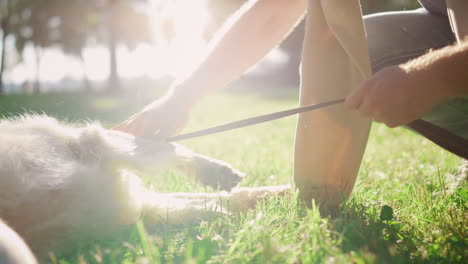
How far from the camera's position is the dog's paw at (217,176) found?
6.49 feet

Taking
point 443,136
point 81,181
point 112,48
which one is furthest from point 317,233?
point 112,48

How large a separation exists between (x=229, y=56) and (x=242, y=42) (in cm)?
14

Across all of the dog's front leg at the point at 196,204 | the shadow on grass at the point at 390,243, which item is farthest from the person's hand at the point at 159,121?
the shadow on grass at the point at 390,243

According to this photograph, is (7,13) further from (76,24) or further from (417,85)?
(417,85)

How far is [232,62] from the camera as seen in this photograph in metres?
2.48

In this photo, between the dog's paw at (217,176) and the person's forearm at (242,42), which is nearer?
the dog's paw at (217,176)

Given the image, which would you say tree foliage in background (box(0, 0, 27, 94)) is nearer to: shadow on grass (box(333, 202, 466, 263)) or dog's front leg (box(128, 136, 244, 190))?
dog's front leg (box(128, 136, 244, 190))

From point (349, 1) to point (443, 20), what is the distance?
1.17 metres

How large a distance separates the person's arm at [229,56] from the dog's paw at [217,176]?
1.30ft

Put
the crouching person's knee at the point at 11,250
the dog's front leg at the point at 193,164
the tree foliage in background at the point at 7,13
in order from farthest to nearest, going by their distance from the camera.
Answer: the tree foliage in background at the point at 7,13
the dog's front leg at the point at 193,164
the crouching person's knee at the point at 11,250

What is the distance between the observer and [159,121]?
2211 millimetres

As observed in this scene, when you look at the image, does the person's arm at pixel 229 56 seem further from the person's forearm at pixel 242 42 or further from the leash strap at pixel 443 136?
the leash strap at pixel 443 136

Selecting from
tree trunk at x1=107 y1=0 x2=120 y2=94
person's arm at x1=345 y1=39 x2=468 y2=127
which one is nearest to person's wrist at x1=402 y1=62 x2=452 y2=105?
person's arm at x1=345 y1=39 x2=468 y2=127

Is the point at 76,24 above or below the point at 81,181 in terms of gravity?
above
